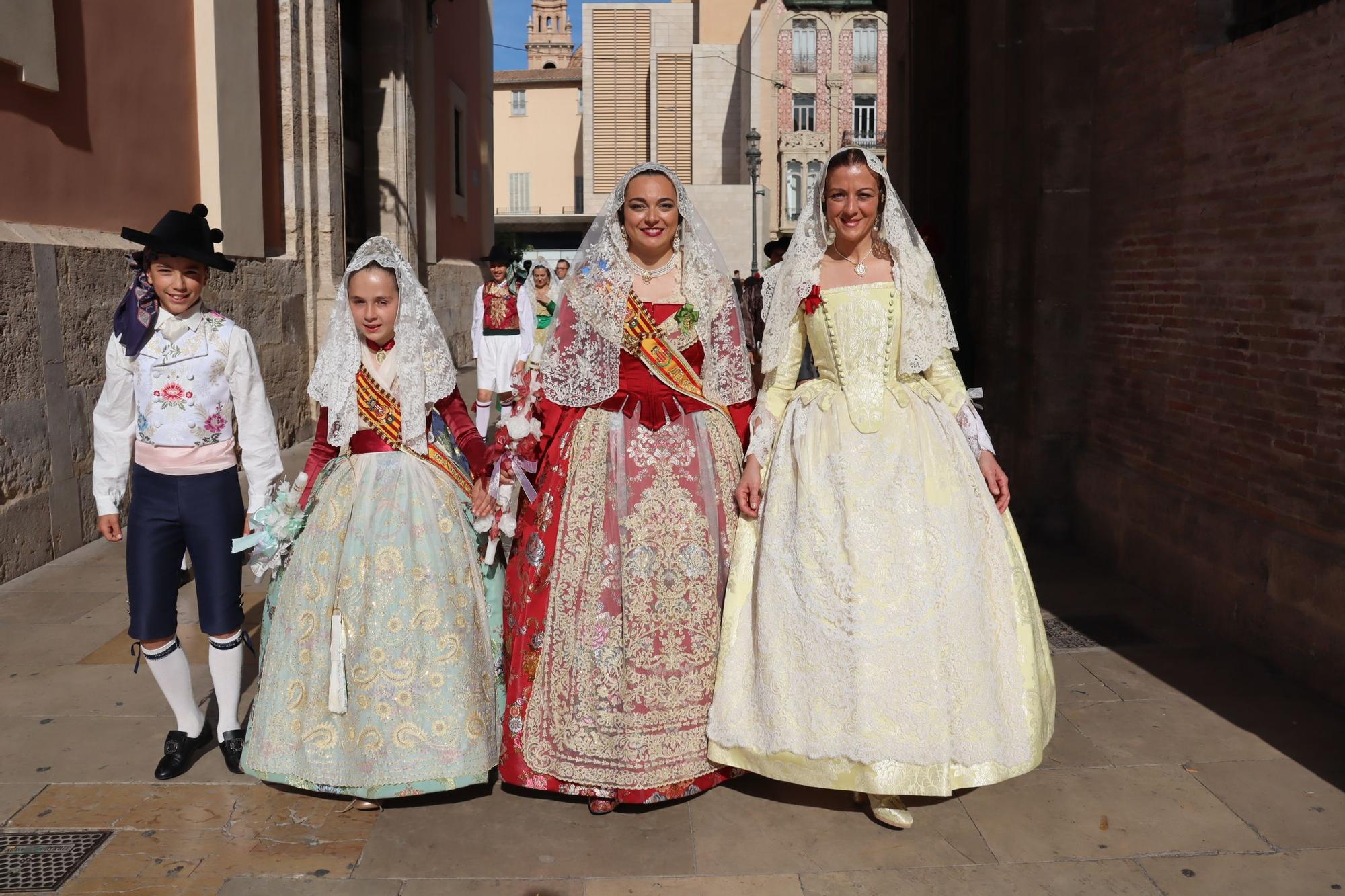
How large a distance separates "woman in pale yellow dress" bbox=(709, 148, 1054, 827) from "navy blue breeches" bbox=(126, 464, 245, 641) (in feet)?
5.68

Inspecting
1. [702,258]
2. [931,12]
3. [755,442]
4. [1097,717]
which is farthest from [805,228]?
[931,12]

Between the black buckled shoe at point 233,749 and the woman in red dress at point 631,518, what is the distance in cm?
96

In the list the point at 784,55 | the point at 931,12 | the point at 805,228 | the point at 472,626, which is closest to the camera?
the point at 472,626

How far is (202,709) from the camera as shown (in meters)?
4.47

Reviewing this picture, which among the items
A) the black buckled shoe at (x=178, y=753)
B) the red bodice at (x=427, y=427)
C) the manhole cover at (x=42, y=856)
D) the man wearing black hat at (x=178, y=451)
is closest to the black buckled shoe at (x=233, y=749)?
the man wearing black hat at (x=178, y=451)

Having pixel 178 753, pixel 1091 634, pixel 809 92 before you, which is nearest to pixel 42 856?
pixel 178 753

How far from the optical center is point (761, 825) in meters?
3.58

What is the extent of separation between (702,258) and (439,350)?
0.99 m

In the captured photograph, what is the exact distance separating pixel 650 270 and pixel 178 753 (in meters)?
2.37

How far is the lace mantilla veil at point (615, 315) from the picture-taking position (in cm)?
398

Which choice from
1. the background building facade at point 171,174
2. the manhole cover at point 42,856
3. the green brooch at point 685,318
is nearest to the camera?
the manhole cover at point 42,856

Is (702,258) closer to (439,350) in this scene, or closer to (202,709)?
(439,350)

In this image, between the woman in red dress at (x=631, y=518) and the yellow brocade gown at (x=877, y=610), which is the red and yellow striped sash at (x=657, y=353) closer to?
the woman in red dress at (x=631, y=518)

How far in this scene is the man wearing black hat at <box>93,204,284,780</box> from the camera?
379cm
